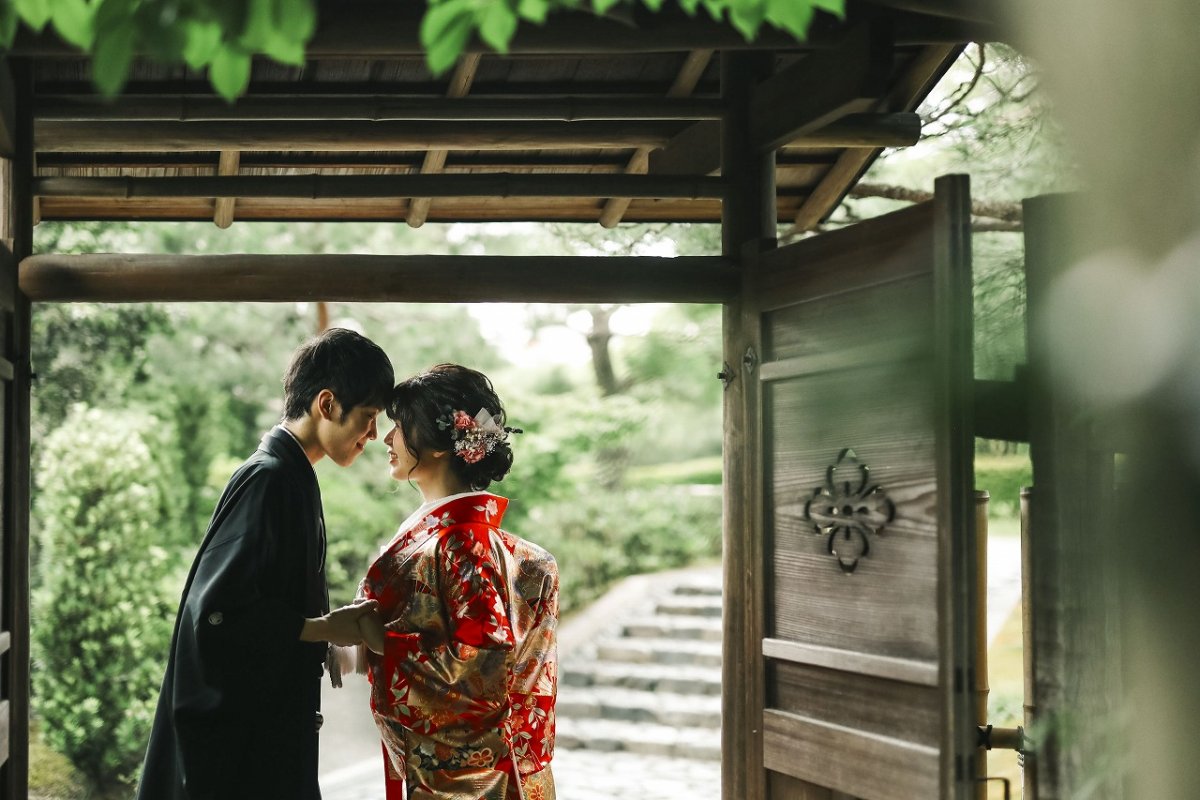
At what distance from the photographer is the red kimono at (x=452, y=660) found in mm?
3105

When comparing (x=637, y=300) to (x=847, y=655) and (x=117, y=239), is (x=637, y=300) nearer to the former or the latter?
(x=847, y=655)

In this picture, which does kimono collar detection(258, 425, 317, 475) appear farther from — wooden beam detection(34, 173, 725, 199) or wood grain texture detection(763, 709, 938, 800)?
wood grain texture detection(763, 709, 938, 800)

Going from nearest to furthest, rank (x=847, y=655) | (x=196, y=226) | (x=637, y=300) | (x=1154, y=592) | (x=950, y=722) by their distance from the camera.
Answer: (x=1154, y=592)
(x=950, y=722)
(x=847, y=655)
(x=637, y=300)
(x=196, y=226)

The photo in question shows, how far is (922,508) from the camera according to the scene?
279 cm

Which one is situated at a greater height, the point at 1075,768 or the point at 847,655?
the point at 847,655

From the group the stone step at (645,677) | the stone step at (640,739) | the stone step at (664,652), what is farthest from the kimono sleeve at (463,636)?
the stone step at (664,652)

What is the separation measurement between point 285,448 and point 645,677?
698 centimetres

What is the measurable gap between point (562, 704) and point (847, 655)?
22.2 feet

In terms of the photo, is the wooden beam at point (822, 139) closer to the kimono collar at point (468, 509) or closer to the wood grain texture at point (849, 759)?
the kimono collar at point (468, 509)

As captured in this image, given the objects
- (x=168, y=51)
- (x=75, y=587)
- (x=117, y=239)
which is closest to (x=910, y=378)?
(x=168, y=51)

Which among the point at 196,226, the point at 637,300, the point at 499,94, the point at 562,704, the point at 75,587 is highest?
the point at 196,226

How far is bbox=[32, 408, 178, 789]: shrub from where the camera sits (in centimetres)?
794

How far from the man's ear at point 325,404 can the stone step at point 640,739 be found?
5.68m

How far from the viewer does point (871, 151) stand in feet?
15.4
